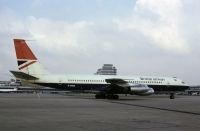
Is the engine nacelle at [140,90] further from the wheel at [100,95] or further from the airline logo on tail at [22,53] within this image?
the airline logo on tail at [22,53]

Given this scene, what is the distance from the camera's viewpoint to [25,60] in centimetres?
4394

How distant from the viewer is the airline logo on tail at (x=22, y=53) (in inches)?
1719

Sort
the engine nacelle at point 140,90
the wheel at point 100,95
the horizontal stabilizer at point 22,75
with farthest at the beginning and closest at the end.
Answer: the wheel at point 100,95
the horizontal stabilizer at point 22,75
the engine nacelle at point 140,90

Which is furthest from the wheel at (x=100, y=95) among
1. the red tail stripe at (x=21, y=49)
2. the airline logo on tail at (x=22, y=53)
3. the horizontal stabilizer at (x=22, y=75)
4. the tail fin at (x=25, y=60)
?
the red tail stripe at (x=21, y=49)

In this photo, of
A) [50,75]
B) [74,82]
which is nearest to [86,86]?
[74,82]

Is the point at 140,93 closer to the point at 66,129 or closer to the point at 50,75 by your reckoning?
the point at 50,75

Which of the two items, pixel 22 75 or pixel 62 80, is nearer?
pixel 22 75

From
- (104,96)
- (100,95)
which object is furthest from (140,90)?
(100,95)

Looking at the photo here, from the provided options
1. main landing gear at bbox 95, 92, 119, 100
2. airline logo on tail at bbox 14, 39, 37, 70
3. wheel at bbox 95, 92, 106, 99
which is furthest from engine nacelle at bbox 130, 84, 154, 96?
airline logo on tail at bbox 14, 39, 37, 70

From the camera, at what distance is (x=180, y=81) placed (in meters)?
52.7

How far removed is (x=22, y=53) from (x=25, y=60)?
36.0 inches

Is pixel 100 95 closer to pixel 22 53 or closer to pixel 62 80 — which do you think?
pixel 62 80

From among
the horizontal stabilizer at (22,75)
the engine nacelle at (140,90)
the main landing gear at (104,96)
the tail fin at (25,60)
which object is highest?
the tail fin at (25,60)

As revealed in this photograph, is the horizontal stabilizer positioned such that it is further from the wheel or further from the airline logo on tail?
the wheel
